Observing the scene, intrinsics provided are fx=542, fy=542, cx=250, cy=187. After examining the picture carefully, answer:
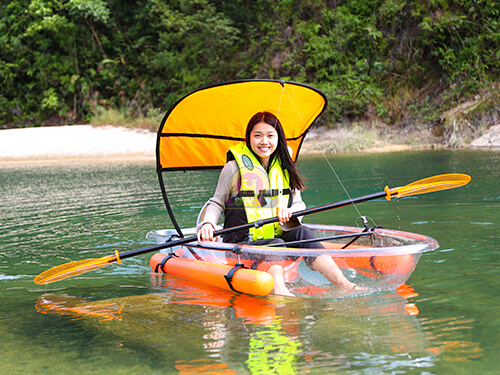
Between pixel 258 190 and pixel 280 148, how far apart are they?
34 centimetres

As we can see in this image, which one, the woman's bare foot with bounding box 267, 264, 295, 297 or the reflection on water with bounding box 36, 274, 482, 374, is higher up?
the woman's bare foot with bounding box 267, 264, 295, 297

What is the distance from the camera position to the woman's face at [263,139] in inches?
146

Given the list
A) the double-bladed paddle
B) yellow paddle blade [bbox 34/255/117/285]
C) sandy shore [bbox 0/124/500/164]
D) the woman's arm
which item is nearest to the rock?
sandy shore [bbox 0/124/500/164]

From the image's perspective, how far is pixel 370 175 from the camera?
921cm

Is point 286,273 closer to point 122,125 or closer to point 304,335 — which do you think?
point 304,335

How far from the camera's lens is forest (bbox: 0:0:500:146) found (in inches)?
599

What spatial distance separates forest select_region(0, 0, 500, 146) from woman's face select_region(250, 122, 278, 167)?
11.4 m

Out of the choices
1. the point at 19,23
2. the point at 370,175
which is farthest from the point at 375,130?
the point at 19,23

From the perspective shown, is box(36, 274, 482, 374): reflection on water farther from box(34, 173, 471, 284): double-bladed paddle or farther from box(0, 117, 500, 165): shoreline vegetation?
box(0, 117, 500, 165): shoreline vegetation

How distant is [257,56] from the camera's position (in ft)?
63.4

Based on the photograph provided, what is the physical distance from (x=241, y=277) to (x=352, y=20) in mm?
15013

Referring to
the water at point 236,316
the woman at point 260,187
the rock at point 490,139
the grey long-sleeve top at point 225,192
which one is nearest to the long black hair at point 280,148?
the woman at point 260,187

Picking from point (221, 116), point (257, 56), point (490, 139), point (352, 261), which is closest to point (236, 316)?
point (352, 261)

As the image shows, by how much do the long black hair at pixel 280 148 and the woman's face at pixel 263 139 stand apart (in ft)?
0.10
